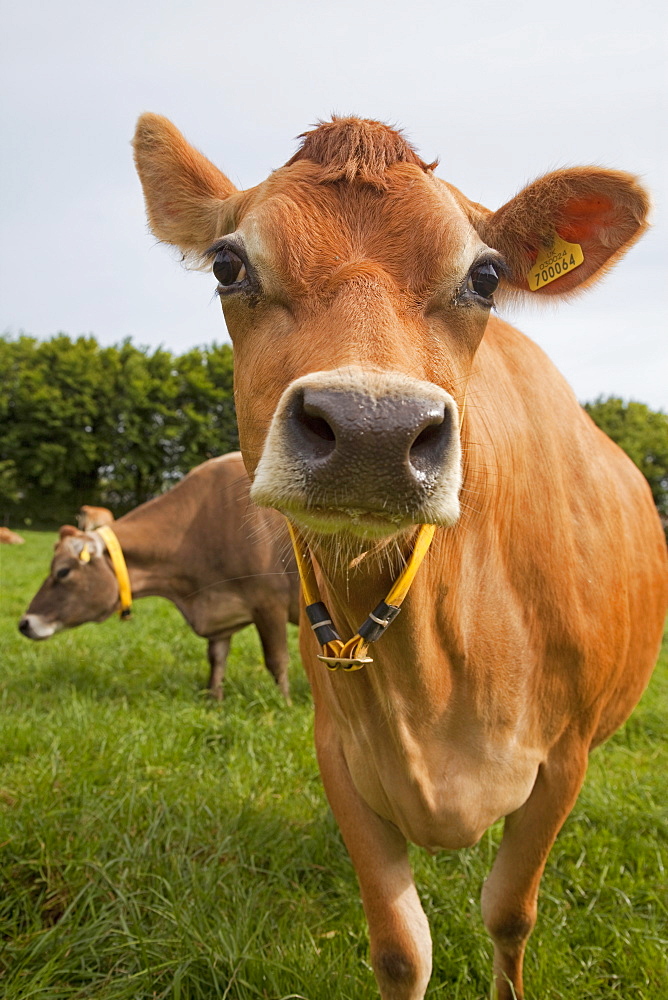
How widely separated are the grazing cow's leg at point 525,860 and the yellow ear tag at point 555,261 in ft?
4.87

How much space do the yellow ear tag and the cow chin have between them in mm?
1101

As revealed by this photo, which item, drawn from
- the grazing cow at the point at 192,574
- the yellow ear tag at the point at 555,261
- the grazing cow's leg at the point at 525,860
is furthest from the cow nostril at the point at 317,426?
the grazing cow at the point at 192,574

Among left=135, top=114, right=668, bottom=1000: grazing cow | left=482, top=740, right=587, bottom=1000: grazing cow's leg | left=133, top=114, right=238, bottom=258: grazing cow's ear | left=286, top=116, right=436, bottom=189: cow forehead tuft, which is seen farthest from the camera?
left=133, top=114, right=238, bottom=258: grazing cow's ear

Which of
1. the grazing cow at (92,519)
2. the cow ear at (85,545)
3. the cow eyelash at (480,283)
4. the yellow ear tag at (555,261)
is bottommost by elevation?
the cow ear at (85,545)

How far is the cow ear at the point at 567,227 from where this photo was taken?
2086 mm

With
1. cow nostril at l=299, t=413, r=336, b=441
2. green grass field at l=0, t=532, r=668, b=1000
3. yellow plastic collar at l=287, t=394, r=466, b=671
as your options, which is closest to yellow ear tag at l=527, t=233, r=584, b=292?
yellow plastic collar at l=287, t=394, r=466, b=671

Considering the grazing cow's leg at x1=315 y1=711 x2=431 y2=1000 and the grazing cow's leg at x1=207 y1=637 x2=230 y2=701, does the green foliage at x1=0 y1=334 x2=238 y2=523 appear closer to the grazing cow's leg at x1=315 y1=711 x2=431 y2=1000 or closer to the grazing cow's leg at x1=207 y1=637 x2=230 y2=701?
the grazing cow's leg at x1=207 y1=637 x2=230 y2=701

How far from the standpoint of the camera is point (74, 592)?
666 centimetres

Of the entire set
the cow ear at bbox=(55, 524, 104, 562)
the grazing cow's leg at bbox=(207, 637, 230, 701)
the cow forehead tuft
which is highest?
the cow forehead tuft

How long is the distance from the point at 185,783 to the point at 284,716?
5.01 ft

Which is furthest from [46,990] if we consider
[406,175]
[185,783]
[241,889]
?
[406,175]

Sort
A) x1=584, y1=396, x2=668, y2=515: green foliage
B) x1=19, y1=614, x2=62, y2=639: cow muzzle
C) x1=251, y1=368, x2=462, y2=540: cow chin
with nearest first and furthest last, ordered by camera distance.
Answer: x1=251, y1=368, x2=462, y2=540: cow chin
x1=19, y1=614, x2=62, y2=639: cow muzzle
x1=584, y1=396, x2=668, y2=515: green foliage

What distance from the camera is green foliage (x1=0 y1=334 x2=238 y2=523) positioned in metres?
37.7

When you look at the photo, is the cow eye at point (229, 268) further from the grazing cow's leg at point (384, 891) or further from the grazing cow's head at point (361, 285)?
the grazing cow's leg at point (384, 891)
